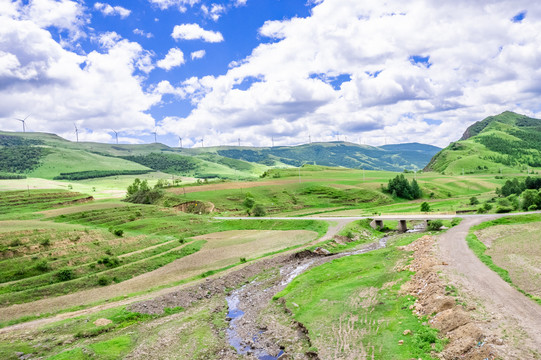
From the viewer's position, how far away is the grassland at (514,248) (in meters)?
39.3

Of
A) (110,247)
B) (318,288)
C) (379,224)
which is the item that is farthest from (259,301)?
(379,224)

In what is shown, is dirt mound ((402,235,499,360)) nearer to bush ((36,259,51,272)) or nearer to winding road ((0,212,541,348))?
winding road ((0,212,541,348))

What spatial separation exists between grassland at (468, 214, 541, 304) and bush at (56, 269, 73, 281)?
6585cm

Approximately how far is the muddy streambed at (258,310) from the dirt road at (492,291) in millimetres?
19207

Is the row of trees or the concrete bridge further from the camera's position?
the row of trees

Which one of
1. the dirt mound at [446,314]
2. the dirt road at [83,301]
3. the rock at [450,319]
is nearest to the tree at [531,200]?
the dirt mound at [446,314]

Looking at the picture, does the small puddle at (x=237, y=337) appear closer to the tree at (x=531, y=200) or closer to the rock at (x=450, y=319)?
the rock at (x=450, y=319)

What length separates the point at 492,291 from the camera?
3584 centimetres

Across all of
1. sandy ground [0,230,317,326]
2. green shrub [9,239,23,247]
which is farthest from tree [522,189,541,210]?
green shrub [9,239,23,247]

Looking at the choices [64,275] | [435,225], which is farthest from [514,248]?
[64,275]

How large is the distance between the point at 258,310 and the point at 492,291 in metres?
26.9

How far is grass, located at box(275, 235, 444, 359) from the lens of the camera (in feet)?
94.8

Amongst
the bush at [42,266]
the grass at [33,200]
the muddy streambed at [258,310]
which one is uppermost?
the grass at [33,200]

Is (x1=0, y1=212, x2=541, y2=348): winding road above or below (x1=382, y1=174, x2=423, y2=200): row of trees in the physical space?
below
